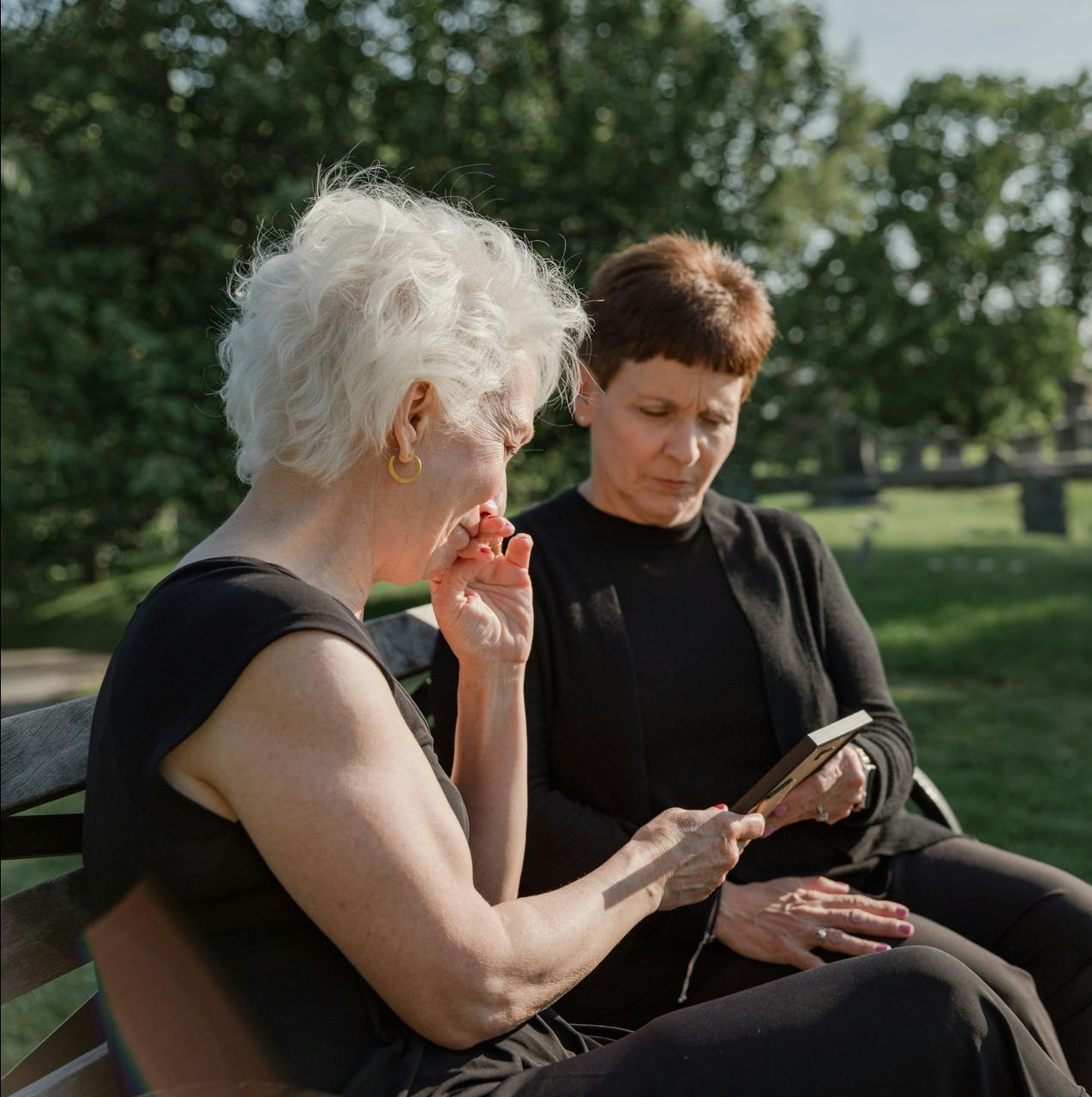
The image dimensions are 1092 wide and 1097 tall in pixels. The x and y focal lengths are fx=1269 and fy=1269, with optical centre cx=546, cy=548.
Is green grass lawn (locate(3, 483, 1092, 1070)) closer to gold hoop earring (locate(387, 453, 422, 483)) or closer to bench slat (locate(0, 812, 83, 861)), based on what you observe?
bench slat (locate(0, 812, 83, 861))

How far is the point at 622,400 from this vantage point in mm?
2693

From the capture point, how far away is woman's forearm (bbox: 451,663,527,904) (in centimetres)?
196

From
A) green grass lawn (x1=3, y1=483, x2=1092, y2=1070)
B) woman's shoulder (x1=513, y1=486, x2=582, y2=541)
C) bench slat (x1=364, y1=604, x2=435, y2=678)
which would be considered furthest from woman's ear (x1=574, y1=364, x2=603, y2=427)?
green grass lawn (x1=3, y1=483, x2=1092, y2=1070)

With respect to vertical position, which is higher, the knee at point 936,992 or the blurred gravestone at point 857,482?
the knee at point 936,992

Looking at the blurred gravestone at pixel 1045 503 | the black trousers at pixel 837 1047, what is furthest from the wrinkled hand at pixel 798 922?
the blurred gravestone at pixel 1045 503

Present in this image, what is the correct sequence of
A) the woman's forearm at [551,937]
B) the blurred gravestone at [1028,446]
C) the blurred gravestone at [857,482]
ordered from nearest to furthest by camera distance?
the woman's forearm at [551,937] < the blurred gravestone at [857,482] < the blurred gravestone at [1028,446]

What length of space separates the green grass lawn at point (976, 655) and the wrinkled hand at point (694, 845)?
2.42 meters

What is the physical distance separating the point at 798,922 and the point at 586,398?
3.82ft

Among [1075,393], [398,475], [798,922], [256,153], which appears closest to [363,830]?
[398,475]

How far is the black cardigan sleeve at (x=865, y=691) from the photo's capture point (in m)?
2.59

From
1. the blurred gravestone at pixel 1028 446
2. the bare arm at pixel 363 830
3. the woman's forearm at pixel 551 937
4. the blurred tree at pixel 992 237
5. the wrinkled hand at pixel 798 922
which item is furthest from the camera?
the blurred tree at pixel 992 237

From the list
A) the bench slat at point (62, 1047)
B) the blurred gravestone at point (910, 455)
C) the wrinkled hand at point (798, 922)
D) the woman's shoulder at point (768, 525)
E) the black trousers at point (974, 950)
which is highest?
the woman's shoulder at point (768, 525)

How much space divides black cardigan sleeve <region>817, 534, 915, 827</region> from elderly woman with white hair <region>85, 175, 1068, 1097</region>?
70cm

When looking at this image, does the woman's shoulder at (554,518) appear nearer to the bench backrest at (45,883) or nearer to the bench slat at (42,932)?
the bench backrest at (45,883)
